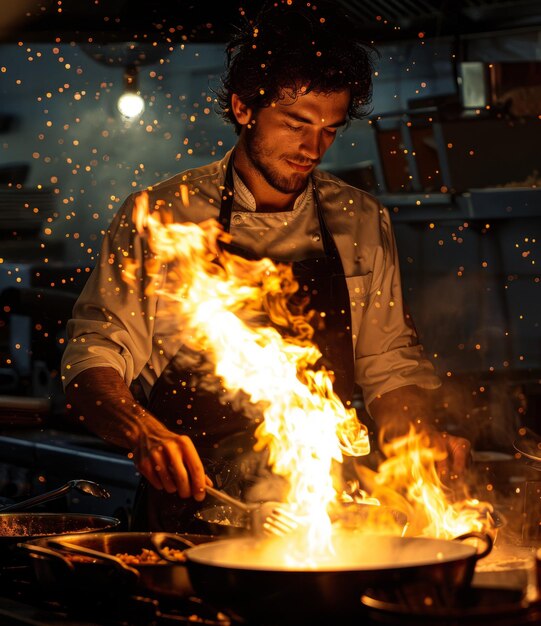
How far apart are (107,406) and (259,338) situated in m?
0.52

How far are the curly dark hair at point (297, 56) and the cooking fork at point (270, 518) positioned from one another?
4.18 feet

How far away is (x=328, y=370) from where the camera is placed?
282 centimetres

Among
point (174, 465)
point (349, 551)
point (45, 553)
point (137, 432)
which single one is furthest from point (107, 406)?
point (349, 551)

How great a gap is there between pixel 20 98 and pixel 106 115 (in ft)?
2.38

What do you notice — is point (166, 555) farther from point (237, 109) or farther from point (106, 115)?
point (106, 115)

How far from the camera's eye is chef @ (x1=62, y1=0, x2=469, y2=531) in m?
2.61

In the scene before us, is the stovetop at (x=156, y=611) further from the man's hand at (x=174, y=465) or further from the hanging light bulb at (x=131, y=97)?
the hanging light bulb at (x=131, y=97)

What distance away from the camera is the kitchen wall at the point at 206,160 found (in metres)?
4.39

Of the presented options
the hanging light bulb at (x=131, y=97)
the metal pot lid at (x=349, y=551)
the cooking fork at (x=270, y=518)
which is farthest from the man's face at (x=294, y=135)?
the hanging light bulb at (x=131, y=97)

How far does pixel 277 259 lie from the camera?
2.93 metres

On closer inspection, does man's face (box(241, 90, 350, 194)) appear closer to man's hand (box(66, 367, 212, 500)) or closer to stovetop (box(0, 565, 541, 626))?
man's hand (box(66, 367, 212, 500))

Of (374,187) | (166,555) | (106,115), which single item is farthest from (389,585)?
(106,115)

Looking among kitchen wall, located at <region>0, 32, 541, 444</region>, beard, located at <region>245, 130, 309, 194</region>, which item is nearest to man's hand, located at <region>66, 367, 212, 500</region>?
beard, located at <region>245, 130, 309, 194</region>

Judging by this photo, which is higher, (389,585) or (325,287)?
(325,287)
